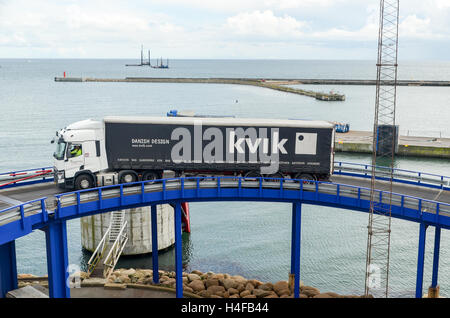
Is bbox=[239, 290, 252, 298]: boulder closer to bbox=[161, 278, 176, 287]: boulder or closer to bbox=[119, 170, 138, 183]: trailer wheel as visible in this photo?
bbox=[161, 278, 176, 287]: boulder

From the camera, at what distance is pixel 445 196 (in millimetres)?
28234

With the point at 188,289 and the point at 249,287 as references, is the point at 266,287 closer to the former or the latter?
the point at 249,287

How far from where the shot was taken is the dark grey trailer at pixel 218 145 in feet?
92.4

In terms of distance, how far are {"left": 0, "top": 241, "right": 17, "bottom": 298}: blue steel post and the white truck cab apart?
4652mm

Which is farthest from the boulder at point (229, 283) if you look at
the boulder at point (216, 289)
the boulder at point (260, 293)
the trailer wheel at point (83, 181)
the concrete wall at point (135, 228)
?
the trailer wheel at point (83, 181)

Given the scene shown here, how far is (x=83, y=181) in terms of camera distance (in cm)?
2708

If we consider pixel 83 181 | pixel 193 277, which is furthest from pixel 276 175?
pixel 83 181

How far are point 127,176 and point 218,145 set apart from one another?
563cm

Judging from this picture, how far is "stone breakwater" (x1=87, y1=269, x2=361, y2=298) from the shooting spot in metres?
28.9

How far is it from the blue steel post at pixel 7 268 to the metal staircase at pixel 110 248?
699 cm

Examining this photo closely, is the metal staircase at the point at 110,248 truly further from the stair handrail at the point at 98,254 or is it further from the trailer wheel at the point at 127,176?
the trailer wheel at the point at 127,176

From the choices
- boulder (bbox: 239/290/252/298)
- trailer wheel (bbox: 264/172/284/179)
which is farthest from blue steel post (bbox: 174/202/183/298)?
trailer wheel (bbox: 264/172/284/179)
